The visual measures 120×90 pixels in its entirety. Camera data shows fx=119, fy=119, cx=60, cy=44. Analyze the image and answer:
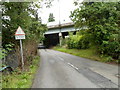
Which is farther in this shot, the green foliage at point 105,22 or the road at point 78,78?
the green foliage at point 105,22

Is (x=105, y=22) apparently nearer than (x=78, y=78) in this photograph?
No

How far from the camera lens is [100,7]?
11062mm

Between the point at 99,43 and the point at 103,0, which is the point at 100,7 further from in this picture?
the point at 99,43

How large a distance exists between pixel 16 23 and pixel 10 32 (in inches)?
29.1

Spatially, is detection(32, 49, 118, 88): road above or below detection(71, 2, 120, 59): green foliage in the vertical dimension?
below

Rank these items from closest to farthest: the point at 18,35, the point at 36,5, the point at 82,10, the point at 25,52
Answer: the point at 18,35, the point at 25,52, the point at 36,5, the point at 82,10

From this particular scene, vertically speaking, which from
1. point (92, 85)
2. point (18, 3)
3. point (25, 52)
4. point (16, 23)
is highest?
point (18, 3)

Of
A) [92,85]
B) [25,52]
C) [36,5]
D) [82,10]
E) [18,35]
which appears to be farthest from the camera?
[82,10]

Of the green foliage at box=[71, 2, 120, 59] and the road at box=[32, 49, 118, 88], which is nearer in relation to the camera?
the road at box=[32, 49, 118, 88]

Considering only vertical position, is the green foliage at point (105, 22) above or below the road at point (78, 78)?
above

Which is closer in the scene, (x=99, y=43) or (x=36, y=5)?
(x=36, y=5)

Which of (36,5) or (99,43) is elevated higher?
(36,5)

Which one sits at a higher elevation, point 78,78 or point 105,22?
point 105,22

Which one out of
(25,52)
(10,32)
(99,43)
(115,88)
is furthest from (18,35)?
(99,43)
